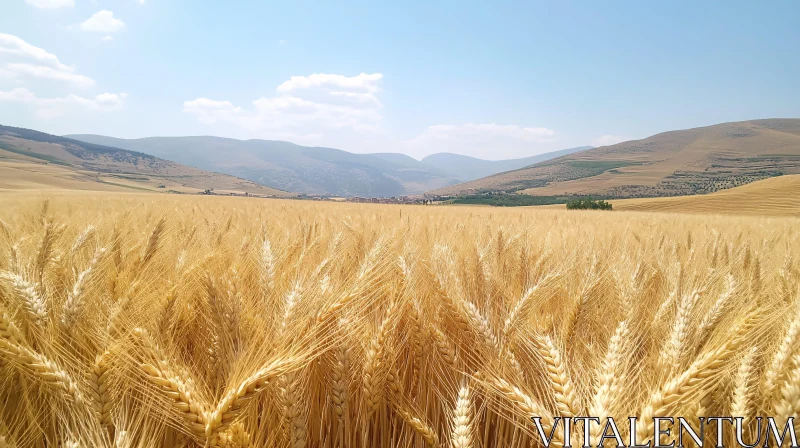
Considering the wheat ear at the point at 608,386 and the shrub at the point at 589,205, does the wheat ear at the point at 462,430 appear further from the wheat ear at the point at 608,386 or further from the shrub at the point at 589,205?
the shrub at the point at 589,205

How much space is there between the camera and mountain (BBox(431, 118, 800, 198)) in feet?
252

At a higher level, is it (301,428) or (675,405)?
(675,405)

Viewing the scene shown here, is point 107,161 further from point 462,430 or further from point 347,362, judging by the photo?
point 462,430

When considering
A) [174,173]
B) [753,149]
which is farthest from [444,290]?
[753,149]

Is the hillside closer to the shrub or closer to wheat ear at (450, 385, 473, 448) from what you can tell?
the shrub

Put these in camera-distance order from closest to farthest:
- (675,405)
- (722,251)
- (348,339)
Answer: (675,405) → (348,339) → (722,251)

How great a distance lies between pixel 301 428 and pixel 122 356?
0.41 m

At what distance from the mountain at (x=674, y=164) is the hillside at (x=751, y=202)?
38784 mm

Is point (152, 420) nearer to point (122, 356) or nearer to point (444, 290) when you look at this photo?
point (122, 356)

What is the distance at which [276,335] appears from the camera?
2.48 ft

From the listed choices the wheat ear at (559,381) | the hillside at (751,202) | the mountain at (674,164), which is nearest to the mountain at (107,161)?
the mountain at (674,164)

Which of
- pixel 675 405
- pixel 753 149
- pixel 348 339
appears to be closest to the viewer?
pixel 675 405

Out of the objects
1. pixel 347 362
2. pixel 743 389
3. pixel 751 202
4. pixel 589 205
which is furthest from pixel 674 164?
pixel 347 362

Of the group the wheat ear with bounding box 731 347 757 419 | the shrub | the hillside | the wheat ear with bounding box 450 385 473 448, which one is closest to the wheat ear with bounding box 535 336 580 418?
the wheat ear with bounding box 450 385 473 448
